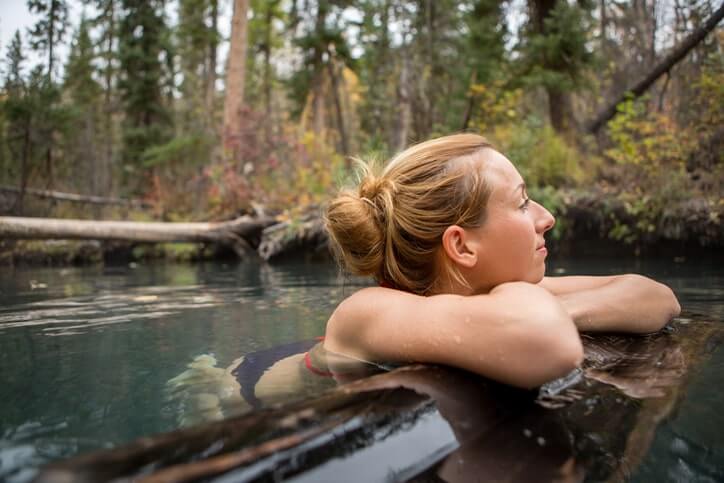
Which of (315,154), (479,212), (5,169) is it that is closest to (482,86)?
(315,154)

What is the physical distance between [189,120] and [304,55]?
9427mm

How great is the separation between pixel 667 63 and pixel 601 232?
12.7 feet

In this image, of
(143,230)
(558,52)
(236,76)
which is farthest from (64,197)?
(558,52)

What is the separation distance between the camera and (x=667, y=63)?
30.7 feet

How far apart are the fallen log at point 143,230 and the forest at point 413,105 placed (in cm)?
54

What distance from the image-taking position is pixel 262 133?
12.0m

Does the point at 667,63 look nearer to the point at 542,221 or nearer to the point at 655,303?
the point at 655,303

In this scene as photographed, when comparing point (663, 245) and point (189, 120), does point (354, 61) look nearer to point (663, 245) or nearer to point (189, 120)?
point (189, 120)

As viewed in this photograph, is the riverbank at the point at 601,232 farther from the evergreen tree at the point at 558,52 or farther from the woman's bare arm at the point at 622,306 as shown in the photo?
the woman's bare arm at the point at 622,306

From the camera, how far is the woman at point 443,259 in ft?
4.91

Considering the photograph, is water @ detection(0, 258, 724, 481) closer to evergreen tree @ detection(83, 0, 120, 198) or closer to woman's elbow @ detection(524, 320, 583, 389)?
woman's elbow @ detection(524, 320, 583, 389)

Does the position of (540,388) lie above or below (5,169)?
below

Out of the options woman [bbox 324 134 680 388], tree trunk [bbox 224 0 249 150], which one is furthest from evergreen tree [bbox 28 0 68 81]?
woman [bbox 324 134 680 388]

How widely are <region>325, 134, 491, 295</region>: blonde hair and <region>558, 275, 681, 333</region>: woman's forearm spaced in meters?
0.56
